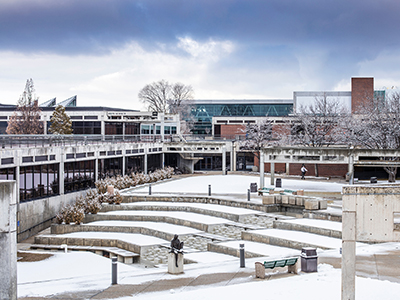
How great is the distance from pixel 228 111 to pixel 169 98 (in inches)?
577

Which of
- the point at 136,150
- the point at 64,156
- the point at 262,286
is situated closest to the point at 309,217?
the point at 262,286

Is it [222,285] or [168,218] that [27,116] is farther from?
[222,285]

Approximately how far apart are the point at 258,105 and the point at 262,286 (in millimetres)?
95302

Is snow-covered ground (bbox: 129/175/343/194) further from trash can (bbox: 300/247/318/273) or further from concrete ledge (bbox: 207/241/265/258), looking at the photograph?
trash can (bbox: 300/247/318/273)

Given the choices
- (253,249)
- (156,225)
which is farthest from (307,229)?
(156,225)

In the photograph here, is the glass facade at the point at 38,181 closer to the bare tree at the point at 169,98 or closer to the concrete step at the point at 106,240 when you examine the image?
the concrete step at the point at 106,240

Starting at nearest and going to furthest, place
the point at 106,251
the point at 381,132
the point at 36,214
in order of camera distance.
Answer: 1. the point at 106,251
2. the point at 36,214
3. the point at 381,132

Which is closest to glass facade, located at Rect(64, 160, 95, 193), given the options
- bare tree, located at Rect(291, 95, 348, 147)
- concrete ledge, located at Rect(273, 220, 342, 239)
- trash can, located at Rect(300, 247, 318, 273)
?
concrete ledge, located at Rect(273, 220, 342, 239)

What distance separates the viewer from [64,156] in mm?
31594

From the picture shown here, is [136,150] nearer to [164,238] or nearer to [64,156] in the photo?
[64,156]

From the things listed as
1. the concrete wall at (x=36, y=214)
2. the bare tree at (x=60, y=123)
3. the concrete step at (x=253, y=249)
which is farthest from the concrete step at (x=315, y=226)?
the bare tree at (x=60, y=123)

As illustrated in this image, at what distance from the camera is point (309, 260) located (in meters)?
14.2

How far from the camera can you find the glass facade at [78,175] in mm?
32984

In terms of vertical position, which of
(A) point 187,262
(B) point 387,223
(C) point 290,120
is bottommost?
(A) point 187,262
